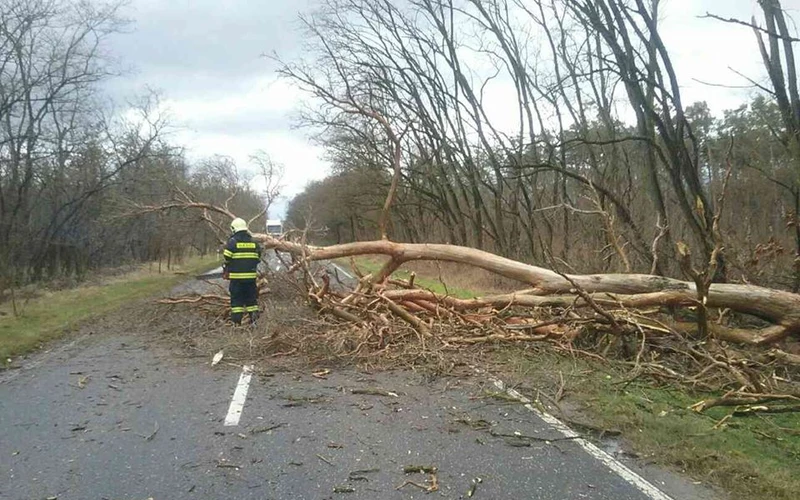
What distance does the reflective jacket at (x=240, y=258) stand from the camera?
959 centimetres

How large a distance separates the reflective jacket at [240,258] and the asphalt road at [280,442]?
8.89ft

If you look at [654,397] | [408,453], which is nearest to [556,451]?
[408,453]

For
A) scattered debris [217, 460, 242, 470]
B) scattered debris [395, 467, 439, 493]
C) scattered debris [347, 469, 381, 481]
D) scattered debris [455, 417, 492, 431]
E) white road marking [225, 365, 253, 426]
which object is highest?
scattered debris [217, 460, 242, 470]

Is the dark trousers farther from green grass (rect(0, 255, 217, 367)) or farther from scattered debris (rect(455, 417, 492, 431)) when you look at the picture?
scattered debris (rect(455, 417, 492, 431))

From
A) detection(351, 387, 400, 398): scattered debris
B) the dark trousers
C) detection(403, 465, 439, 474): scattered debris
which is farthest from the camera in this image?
the dark trousers

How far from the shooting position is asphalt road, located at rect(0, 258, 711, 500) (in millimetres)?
3898

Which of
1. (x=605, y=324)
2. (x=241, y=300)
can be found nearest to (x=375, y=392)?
(x=605, y=324)

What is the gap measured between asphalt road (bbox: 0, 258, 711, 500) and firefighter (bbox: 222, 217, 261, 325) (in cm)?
255

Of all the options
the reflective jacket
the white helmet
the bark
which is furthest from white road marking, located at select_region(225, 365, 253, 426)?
the white helmet

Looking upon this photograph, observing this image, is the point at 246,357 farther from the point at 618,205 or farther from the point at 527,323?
the point at 618,205

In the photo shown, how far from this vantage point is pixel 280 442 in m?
4.73

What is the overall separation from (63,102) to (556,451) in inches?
805

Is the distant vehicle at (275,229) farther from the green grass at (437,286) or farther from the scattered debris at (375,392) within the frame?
the scattered debris at (375,392)

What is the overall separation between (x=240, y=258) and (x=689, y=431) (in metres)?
6.77
